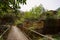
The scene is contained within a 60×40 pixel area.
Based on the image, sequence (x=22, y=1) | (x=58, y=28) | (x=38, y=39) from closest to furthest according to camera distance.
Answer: (x=22, y=1), (x=38, y=39), (x=58, y=28)

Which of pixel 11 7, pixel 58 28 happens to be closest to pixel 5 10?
pixel 11 7

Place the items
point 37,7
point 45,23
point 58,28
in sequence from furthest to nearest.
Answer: point 37,7 → point 45,23 → point 58,28

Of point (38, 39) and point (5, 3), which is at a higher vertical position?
point (5, 3)

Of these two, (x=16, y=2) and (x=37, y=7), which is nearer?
(x=16, y=2)

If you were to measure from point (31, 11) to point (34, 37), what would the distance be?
63.7 feet

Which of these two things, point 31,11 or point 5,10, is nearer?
point 5,10

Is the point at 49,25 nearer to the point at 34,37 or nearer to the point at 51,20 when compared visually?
the point at 51,20

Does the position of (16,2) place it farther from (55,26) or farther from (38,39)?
(55,26)

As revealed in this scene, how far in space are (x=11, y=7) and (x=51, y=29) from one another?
789 centimetres

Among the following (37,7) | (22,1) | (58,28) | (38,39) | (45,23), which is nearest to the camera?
(22,1)

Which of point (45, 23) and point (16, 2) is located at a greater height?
point (16, 2)

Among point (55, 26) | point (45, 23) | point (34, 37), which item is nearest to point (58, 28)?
point (55, 26)

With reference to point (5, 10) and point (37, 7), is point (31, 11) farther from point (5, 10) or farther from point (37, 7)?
point (5, 10)

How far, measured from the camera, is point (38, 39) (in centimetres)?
763
